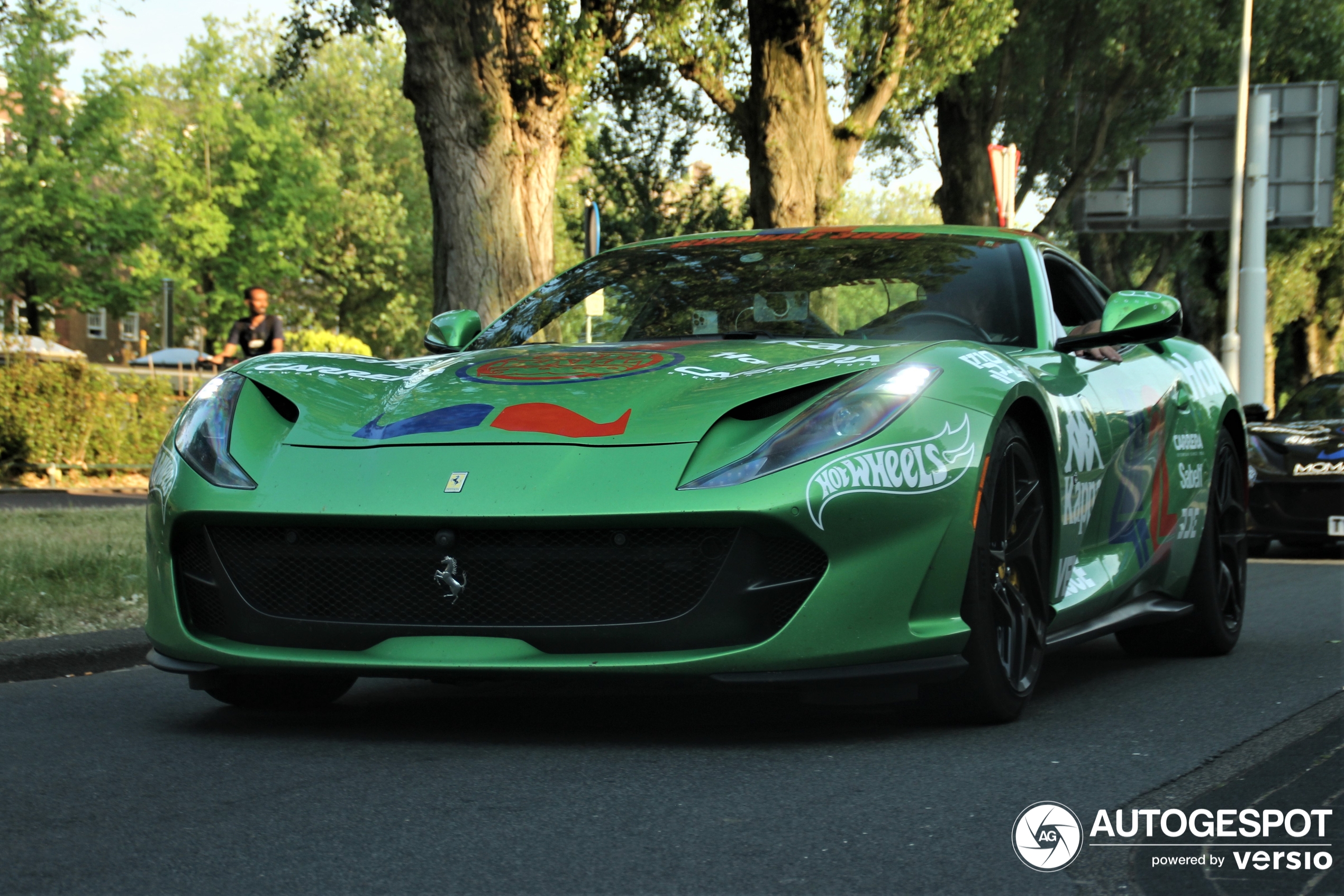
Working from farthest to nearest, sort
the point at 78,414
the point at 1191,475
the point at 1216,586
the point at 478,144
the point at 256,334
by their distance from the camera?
1. the point at 78,414
2. the point at 256,334
3. the point at 478,144
4. the point at 1216,586
5. the point at 1191,475

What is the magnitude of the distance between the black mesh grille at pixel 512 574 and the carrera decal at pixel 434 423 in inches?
11.9

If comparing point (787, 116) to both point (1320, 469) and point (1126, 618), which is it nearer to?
point (1320, 469)

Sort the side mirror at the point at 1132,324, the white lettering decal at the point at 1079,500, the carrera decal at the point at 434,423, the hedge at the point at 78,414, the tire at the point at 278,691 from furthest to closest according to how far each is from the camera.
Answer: the hedge at the point at 78,414 < the side mirror at the point at 1132,324 < the white lettering decal at the point at 1079,500 < the tire at the point at 278,691 < the carrera decal at the point at 434,423

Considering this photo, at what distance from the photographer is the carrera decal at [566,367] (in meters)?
4.31

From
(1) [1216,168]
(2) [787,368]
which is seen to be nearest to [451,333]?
(2) [787,368]

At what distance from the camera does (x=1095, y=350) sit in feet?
17.8

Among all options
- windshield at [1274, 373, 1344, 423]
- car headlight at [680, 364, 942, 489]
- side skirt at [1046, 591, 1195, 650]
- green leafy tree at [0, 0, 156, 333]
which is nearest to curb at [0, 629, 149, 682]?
car headlight at [680, 364, 942, 489]

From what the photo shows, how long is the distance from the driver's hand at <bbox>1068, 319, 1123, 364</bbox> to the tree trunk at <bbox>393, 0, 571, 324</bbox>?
686 centimetres

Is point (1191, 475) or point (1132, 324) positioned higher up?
point (1132, 324)

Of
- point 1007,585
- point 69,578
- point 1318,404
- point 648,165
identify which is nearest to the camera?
point 1007,585

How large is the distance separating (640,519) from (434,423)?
0.67 metres

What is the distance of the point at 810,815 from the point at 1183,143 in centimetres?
2282

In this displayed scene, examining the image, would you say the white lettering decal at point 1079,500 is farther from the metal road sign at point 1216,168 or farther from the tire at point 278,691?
the metal road sign at point 1216,168

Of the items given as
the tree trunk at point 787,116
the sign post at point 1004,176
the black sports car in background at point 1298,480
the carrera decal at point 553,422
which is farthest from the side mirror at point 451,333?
the tree trunk at point 787,116
